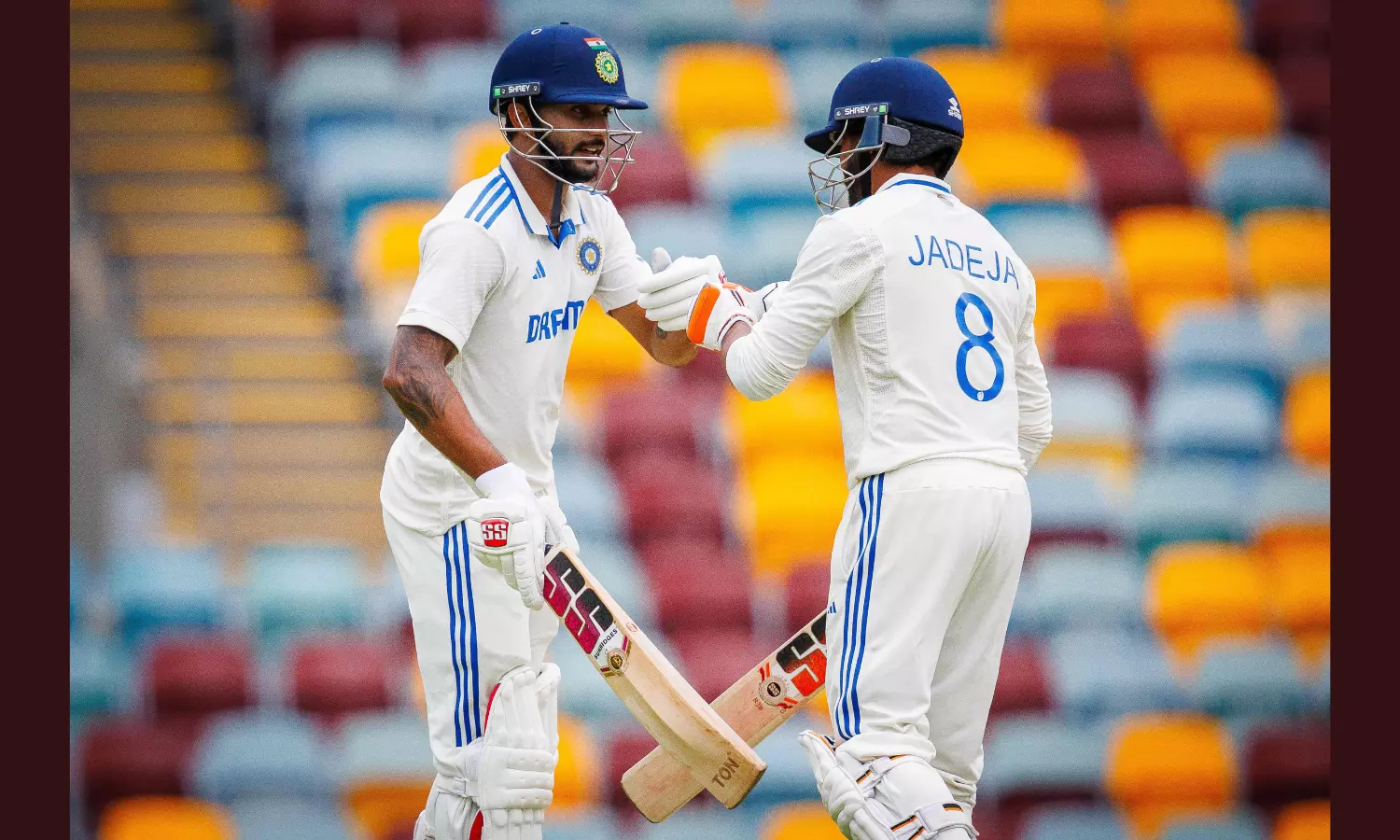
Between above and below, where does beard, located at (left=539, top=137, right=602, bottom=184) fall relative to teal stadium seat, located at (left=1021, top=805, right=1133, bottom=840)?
above

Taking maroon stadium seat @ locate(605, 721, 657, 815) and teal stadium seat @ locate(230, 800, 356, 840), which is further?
maroon stadium seat @ locate(605, 721, 657, 815)

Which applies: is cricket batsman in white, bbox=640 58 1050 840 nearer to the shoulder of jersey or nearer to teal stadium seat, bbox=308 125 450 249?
the shoulder of jersey

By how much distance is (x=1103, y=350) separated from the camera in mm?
7699

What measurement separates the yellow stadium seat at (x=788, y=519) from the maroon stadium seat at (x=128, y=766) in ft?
7.73

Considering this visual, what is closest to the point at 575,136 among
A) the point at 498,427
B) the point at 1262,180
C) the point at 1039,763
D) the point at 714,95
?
the point at 498,427

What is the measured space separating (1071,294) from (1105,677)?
6.73 feet

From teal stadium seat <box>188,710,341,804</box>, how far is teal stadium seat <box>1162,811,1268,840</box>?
3030mm

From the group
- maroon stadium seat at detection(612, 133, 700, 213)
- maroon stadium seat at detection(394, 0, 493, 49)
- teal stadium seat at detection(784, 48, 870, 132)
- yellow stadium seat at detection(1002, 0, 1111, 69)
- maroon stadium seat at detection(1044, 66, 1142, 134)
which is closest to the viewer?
maroon stadium seat at detection(612, 133, 700, 213)

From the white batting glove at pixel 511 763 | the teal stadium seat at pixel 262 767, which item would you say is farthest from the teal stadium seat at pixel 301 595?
the white batting glove at pixel 511 763

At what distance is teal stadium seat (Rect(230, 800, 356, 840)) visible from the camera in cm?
586

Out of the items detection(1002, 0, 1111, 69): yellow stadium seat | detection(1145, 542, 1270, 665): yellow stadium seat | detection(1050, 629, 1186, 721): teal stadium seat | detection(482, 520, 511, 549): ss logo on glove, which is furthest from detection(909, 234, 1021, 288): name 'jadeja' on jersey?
detection(1002, 0, 1111, 69): yellow stadium seat

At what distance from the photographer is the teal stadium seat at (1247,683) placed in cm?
674

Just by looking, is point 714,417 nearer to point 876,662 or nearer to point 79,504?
point 79,504

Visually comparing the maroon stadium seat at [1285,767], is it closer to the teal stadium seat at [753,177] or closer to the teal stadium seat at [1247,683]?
the teal stadium seat at [1247,683]
